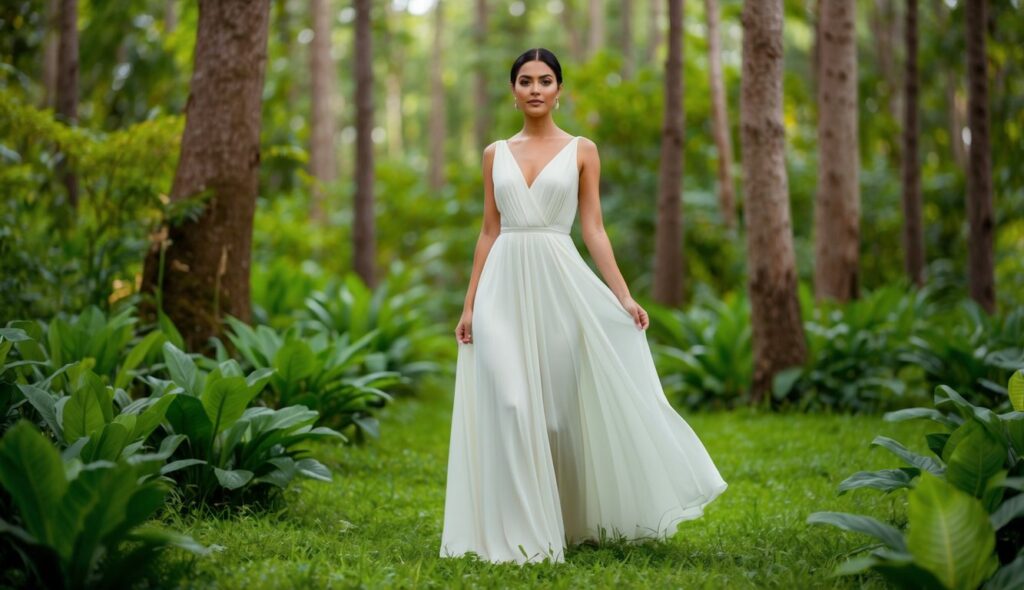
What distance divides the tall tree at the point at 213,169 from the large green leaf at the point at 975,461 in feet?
16.7

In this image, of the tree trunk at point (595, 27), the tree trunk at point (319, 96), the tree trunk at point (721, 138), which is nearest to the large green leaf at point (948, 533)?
the tree trunk at point (721, 138)

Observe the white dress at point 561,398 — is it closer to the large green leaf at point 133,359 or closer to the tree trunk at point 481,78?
the large green leaf at point 133,359

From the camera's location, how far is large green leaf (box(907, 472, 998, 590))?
3.13 metres

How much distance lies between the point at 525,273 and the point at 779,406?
5.04m

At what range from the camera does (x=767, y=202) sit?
28.3ft

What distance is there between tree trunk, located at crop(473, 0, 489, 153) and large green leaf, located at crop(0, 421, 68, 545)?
24.6 m

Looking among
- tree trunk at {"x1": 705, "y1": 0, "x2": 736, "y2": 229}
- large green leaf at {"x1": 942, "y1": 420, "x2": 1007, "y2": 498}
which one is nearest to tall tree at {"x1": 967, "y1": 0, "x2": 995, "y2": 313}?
large green leaf at {"x1": 942, "y1": 420, "x2": 1007, "y2": 498}

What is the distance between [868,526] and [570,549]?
1.51 m

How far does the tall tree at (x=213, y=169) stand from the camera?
691 cm

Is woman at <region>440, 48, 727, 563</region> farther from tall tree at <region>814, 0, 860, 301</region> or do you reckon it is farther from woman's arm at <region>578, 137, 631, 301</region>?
tall tree at <region>814, 0, 860, 301</region>

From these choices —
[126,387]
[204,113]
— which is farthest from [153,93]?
[126,387]

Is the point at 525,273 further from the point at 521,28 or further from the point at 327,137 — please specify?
the point at 521,28

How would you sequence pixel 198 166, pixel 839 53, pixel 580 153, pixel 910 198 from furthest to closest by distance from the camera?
pixel 910 198 < pixel 839 53 < pixel 198 166 < pixel 580 153

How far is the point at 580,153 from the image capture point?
15.0 feet
